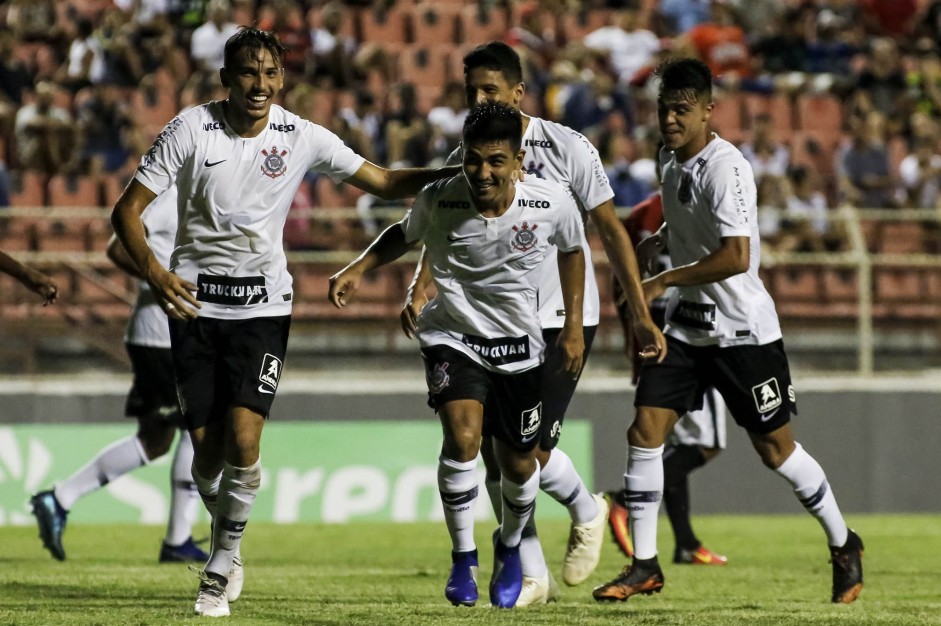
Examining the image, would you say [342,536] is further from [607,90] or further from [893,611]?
[607,90]

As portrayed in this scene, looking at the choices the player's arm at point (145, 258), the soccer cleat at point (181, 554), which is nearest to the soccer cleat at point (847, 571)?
the player's arm at point (145, 258)

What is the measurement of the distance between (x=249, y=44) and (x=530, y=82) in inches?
448

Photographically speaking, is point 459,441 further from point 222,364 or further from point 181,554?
point 181,554

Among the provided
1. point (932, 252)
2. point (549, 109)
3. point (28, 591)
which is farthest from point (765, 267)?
point (28, 591)

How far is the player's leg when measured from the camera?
259 inches

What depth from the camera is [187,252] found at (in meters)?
6.61

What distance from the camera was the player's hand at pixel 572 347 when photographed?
22.0ft

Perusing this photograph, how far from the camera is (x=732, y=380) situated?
7.31 m

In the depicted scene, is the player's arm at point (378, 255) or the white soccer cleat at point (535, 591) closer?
the player's arm at point (378, 255)

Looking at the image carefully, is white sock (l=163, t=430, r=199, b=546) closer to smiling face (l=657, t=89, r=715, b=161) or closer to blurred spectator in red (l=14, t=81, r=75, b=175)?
smiling face (l=657, t=89, r=715, b=161)

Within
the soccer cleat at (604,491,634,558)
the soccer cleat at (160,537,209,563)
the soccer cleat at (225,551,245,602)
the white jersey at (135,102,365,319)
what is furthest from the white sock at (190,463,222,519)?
the soccer cleat at (604,491,634,558)

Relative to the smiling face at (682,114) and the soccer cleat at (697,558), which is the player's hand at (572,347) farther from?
the soccer cleat at (697,558)

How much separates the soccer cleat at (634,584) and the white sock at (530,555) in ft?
0.94

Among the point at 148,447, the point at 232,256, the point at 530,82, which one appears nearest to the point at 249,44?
the point at 232,256
